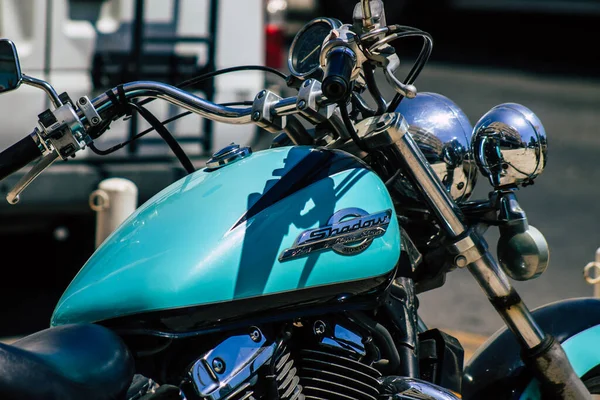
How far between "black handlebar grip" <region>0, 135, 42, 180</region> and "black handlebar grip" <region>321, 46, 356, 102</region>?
65 cm

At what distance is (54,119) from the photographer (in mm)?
2031

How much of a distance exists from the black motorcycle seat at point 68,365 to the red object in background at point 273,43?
142 inches

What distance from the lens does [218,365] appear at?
200 centimetres

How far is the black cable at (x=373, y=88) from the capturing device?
2.14 meters

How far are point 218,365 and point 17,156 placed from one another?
623mm

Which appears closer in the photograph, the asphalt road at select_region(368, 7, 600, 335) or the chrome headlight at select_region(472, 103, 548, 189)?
the chrome headlight at select_region(472, 103, 548, 189)

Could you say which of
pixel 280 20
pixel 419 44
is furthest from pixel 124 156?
pixel 419 44

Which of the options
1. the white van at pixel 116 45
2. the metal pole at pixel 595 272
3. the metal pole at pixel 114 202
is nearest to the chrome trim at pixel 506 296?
the metal pole at pixel 595 272

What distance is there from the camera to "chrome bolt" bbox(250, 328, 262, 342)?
81.0 inches

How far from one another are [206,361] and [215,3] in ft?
10.2

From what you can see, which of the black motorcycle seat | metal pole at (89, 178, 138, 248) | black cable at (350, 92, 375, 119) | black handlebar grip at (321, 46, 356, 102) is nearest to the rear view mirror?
the black motorcycle seat

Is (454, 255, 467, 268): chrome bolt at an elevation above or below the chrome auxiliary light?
below

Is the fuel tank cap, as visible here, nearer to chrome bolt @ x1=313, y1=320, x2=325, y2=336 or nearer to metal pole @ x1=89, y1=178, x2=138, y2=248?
chrome bolt @ x1=313, y1=320, x2=325, y2=336

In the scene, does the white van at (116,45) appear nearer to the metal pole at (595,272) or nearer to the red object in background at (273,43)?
the red object in background at (273,43)
